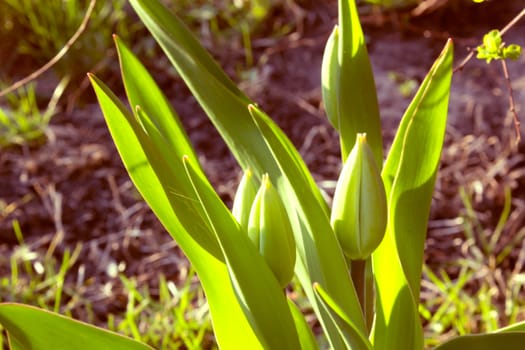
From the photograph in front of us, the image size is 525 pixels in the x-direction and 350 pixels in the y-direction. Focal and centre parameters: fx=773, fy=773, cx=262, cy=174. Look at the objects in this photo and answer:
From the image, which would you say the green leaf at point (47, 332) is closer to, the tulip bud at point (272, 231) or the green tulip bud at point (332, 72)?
the tulip bud at point (272, 231)

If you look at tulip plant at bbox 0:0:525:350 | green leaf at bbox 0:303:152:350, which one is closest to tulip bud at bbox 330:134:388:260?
tulip plant at bbox 0:0:525:350

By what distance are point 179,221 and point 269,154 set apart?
5.0 inches

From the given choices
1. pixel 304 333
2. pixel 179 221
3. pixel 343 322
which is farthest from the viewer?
pixel 304 333

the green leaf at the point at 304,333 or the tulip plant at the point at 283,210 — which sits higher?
the tulip plant at the point at 283,210

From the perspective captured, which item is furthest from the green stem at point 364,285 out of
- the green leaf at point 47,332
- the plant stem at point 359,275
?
the green leaf at point 47,332

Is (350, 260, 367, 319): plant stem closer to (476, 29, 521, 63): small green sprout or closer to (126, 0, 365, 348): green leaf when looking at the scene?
(126, 0, 365, 348): green leaf

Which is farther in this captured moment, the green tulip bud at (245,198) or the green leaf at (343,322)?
the green tulip bud at (245,198)

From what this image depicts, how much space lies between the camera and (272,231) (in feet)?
2.41

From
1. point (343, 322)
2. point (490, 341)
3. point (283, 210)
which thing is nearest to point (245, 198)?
point (283, 210)

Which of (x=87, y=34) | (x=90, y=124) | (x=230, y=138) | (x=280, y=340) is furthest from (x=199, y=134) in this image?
(x=280, y=340)

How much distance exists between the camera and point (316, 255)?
79 cm

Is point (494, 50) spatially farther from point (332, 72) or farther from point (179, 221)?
point (179, 221)

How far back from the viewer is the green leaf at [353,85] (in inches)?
34.2

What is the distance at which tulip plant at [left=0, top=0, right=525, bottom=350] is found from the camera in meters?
0.75
